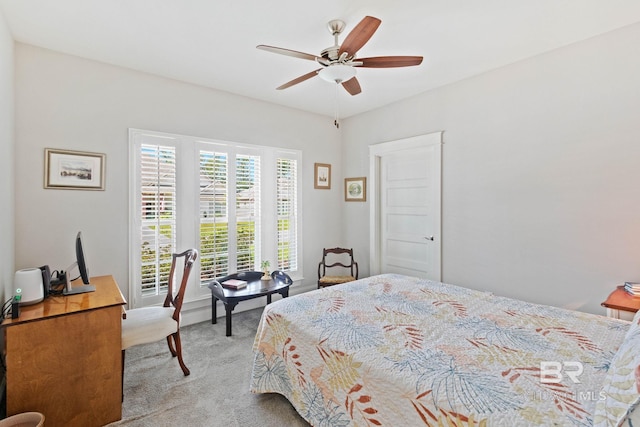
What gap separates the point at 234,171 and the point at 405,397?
316 centimetres

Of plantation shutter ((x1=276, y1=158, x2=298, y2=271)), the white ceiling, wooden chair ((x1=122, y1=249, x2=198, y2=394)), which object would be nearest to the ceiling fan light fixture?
the white ceiling

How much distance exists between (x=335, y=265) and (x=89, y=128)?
10.8 ft

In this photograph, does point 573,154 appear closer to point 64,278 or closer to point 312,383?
point 312,383

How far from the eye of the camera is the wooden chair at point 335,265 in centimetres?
405

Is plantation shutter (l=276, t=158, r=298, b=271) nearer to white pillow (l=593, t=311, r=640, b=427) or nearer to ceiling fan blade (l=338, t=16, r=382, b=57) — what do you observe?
ceiling fan blade (l=338, t=16, r=382, b=57)

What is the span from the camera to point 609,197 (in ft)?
8.04

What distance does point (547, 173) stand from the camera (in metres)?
2.77

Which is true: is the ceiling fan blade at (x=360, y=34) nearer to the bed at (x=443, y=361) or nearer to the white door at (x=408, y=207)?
the bed at (x=443, y=361)

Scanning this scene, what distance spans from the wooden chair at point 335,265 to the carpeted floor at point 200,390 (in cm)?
134

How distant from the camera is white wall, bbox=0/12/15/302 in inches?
81.3

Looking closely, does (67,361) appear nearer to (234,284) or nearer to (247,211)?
(234,284)

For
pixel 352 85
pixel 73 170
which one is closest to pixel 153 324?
pixel 73 170

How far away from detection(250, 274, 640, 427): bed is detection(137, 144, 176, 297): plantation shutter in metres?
1.74

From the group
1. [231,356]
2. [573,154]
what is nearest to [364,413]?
[231,356]
